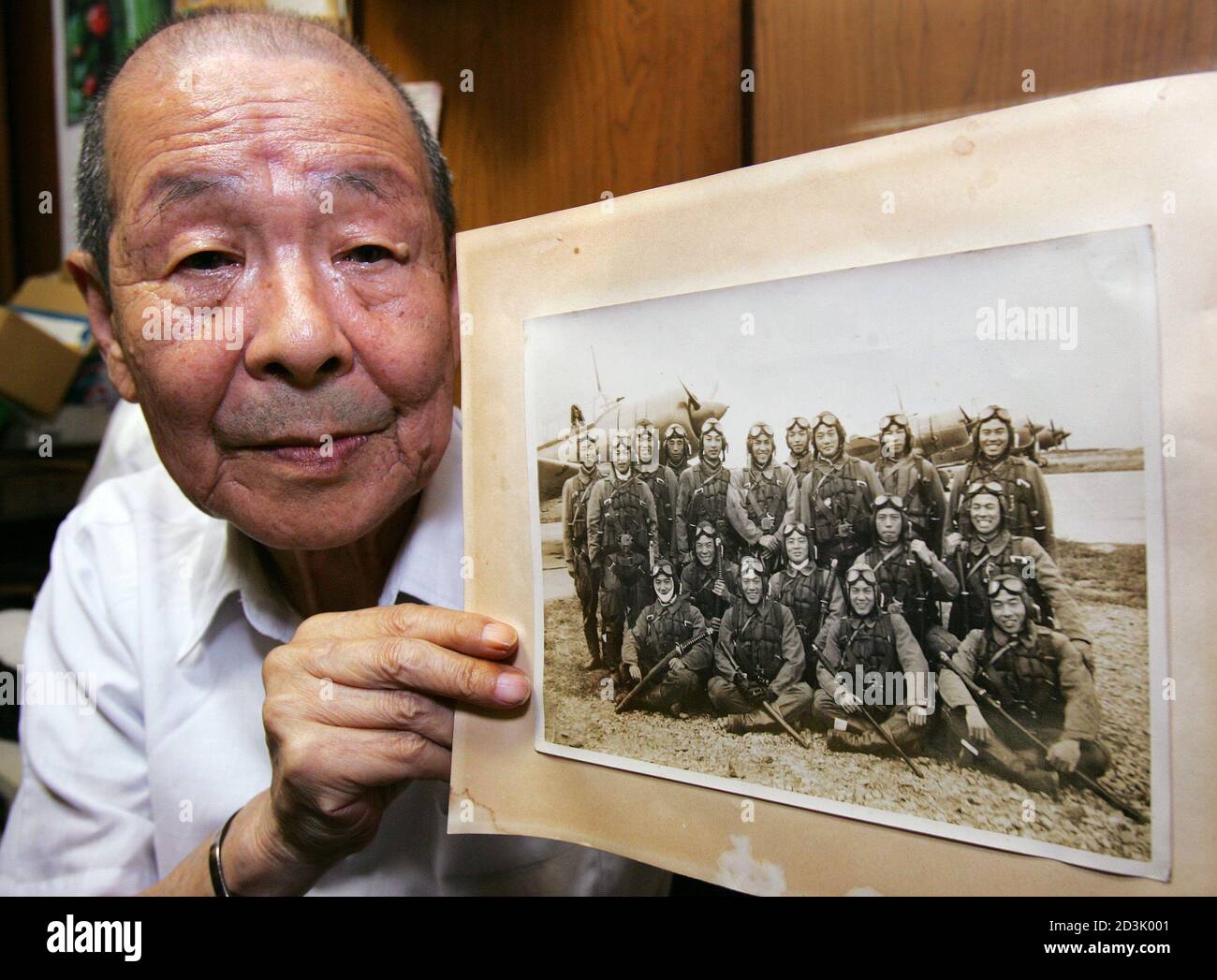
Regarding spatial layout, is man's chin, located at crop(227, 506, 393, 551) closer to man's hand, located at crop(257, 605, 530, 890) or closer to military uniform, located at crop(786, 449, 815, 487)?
man's hand, located at crop(257, 605, 530, 890)

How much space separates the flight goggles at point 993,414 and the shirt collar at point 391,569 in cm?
33

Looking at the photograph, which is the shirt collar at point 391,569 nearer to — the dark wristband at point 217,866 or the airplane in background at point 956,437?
the dark wristband at point 217,866

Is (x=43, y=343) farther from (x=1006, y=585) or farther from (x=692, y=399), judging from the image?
(x=1006, y=585)

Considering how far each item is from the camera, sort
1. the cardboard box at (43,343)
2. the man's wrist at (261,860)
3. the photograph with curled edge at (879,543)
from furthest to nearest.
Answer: the cardboard box at (43,343), the man's wrist at (261,860), the photograph with curled edge at (879,543)

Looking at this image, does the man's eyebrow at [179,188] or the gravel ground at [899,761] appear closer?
the gravel ground at [899,761]

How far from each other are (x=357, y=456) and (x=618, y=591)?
0.65 feet

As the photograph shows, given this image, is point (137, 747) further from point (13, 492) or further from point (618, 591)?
point (13, 492)

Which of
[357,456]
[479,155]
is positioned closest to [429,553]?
[357,456]

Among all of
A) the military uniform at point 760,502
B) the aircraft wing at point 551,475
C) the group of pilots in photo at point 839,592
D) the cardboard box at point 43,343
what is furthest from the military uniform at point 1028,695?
the cardboard box at point 43,343

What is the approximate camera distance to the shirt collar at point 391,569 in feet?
1.82

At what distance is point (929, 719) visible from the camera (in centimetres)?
33

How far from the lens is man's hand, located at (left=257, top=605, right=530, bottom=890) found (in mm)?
420

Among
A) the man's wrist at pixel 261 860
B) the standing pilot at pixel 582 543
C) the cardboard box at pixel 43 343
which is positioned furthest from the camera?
the cardboard box at pixel 43 343

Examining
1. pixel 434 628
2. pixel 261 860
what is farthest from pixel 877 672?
pixel 261 860
